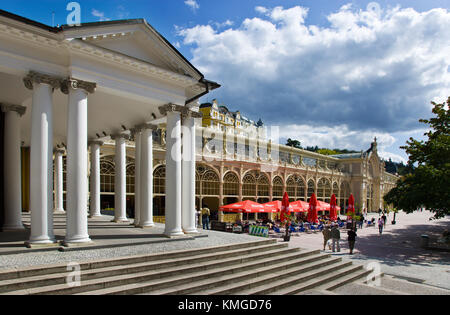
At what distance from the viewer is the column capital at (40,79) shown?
8.47 meters

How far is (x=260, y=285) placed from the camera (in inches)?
334

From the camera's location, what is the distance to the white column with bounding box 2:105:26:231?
462 inches

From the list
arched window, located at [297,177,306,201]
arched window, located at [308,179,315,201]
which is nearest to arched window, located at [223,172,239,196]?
arched window, located at [297,177,306,201]

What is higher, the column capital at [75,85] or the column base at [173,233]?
the column capital at [75,85]

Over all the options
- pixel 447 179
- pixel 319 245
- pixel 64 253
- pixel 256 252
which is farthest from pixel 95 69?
pixel 447 179

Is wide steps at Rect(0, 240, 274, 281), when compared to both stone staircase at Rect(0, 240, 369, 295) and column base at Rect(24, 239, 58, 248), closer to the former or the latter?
stone staircase at Rect(0, 240, 369, 295)

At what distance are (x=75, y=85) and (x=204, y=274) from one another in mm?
6501

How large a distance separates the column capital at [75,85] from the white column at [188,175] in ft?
12.7

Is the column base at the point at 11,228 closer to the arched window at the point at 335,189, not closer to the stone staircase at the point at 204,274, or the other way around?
the stone staircase at the point at 204,274

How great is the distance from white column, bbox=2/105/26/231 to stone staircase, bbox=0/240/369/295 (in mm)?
6658

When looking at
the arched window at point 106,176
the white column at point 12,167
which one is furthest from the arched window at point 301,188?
the white column at point 12,167

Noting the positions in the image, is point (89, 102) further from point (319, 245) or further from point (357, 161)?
point (357, 161)

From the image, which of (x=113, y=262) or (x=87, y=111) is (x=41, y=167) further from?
(x=87, y=111)

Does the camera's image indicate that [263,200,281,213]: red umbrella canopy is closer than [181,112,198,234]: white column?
No
